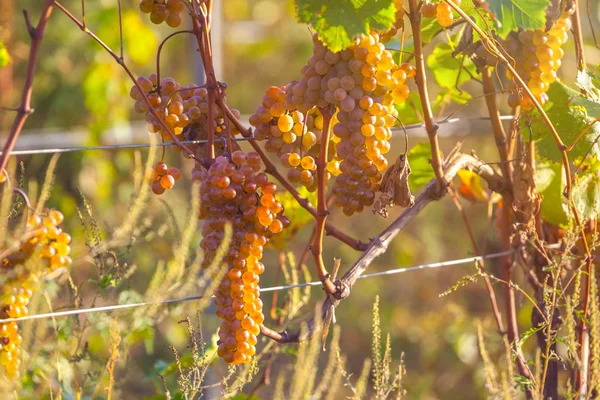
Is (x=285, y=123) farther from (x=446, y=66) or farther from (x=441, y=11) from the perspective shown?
(x=446, y=66)

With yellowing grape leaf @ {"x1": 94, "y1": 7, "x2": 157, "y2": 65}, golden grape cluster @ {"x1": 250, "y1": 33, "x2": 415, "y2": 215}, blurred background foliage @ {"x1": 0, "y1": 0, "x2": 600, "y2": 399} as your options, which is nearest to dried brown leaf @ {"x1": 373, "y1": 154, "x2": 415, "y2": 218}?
golden grape cluster @ {"x1": 250, "y1": 33, "x2": 415, "y2": 215}

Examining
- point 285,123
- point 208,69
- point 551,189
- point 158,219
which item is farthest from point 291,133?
point 158,219

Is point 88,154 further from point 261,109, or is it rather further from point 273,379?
point 261,109

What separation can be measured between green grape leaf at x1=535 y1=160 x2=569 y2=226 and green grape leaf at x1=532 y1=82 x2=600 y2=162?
0.08 m

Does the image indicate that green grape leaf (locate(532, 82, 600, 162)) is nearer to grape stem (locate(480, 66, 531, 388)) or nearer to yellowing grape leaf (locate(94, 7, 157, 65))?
grape stem (locate(480, 66, 531, 388))

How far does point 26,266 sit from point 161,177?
0.19m

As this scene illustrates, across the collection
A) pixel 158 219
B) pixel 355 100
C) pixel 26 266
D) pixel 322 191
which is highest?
pixel 158 219

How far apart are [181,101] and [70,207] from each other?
1.95 m

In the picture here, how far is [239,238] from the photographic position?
876 millimetres

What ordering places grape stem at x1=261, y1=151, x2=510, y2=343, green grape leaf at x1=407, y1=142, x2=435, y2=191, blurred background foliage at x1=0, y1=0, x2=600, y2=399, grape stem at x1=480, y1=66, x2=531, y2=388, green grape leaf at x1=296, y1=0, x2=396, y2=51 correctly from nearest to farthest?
green grape leaf at x1=296, y1=0, x2=396, y2=51 → grape stem at x1=261, y1=151, x2=510, y2=343 → grape stem at x1=480, y1=66, x2=531, y2=388 → green grape leaf at x1=407, y1=142, x2=435, y2=191 → blurred background foliage at x1=0, y1=0, x2=600, y2=399

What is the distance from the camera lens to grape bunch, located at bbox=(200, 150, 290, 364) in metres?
0.87

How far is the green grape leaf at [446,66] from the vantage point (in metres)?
1.24

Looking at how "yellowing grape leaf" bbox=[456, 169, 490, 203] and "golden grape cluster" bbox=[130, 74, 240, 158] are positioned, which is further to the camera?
"yellowing grape leaf" bbox=[456, 169, 490, 203]

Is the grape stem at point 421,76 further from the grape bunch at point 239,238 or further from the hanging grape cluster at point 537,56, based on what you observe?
the grape bunch at point 239,238
